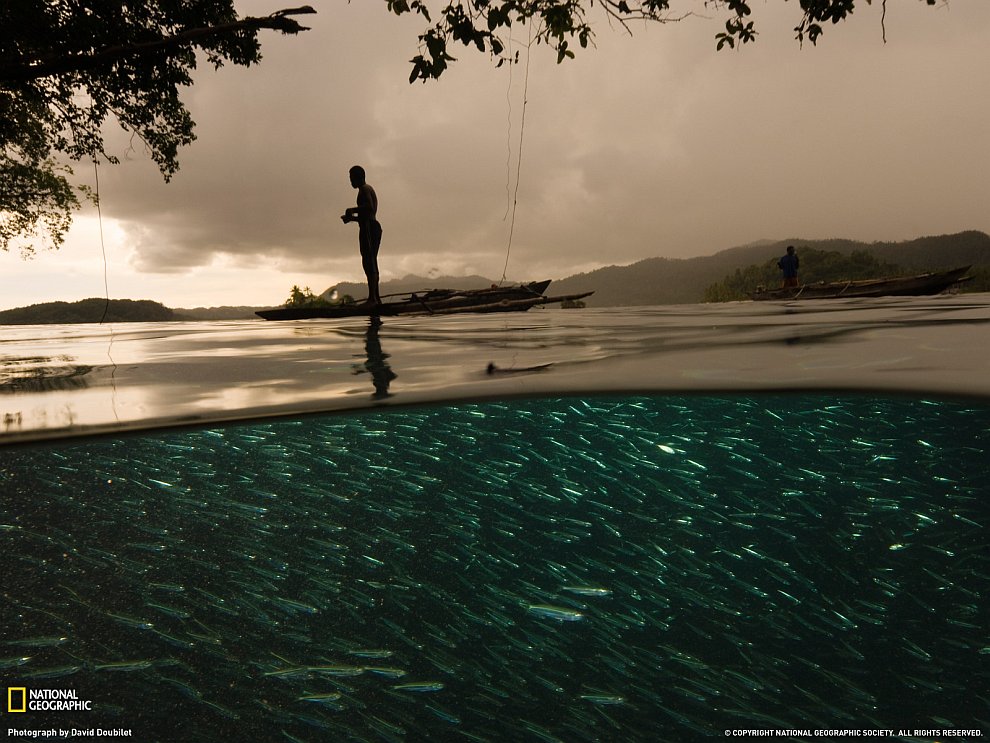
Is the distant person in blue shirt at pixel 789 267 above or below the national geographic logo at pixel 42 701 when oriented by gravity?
above

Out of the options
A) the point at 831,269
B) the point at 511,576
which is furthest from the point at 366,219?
the point at 831,269

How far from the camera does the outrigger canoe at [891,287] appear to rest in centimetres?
1827

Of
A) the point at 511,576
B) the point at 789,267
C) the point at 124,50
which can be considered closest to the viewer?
the point at 124,50

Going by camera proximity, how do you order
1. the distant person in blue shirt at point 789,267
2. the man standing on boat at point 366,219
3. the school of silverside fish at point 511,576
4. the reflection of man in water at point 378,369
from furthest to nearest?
the distant person in blue shirt at point 789,267
the man standing on boat at point 366,219
the school of silverside fish at point 511,576
the reflection of man in water at point 378,369

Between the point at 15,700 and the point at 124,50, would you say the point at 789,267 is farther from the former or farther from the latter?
the point at 15,700

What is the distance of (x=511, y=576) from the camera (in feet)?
27.6

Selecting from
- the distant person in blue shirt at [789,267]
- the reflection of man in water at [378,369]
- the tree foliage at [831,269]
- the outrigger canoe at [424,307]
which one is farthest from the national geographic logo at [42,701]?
the tree foliage at [831,269]

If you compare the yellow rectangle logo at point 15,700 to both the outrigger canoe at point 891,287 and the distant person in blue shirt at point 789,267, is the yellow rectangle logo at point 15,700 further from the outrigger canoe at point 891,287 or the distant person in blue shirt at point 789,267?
the distant person in blue shirt at point 789,267

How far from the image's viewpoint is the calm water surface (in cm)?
438

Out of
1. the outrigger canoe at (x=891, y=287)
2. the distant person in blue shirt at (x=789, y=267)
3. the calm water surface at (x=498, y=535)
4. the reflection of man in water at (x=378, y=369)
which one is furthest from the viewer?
the distant person in blue shirt at (x=789, y=267)

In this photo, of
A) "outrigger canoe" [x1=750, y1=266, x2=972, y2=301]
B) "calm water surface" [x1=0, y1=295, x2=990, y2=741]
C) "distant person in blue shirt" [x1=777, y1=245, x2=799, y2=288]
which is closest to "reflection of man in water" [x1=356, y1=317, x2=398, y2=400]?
"calm water surface" [x1=0, y1=295, x2=990, y2=741]

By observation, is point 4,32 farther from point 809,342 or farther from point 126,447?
point 809,342

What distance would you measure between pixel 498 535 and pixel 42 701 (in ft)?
16.0

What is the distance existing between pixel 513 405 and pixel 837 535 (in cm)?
445
